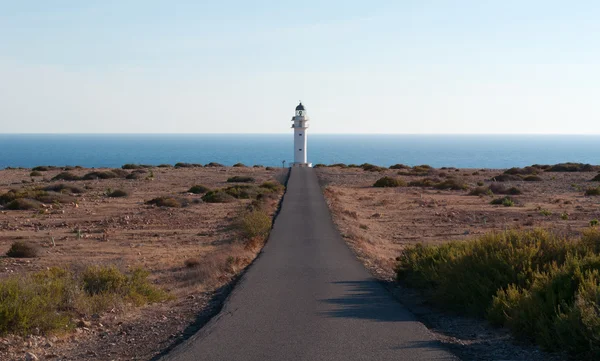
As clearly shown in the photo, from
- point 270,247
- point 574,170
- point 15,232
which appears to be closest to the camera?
point 270,247

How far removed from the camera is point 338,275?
43.4ft

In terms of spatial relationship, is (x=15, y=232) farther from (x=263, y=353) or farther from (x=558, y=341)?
(x=558, y=341)

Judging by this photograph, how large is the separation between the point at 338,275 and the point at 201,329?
16.2 feet

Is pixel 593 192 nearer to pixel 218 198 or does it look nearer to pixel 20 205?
pixel 218 198

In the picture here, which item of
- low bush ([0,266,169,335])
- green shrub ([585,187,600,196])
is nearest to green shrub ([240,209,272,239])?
low bush ([0,266,169,335])

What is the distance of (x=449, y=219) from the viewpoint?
29.2m

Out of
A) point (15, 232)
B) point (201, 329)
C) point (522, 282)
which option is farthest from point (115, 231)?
point (522, 282)

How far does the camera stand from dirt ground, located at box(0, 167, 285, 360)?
8.31 metres

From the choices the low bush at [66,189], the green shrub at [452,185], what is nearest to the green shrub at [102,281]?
the low bush at [66,189]

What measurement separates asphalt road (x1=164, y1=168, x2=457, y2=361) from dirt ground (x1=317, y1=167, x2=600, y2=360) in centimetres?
60

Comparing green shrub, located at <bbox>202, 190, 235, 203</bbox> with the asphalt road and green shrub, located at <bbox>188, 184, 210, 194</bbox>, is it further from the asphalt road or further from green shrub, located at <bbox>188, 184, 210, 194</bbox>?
the asphalt road

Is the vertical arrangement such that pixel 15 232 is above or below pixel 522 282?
below

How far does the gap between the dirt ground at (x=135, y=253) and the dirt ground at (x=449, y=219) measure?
3.66 m

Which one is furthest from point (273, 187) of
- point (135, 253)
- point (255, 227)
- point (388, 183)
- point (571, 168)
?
point (571, 168)
